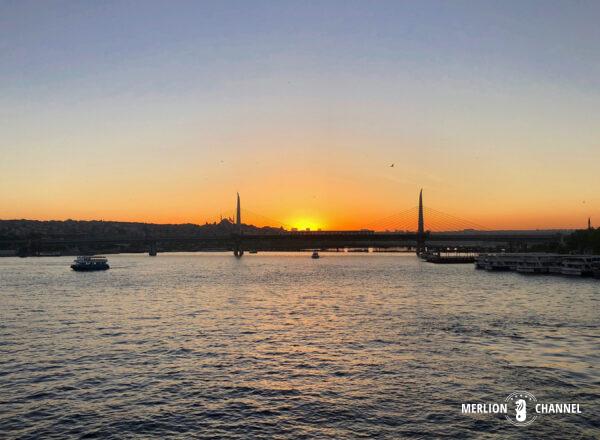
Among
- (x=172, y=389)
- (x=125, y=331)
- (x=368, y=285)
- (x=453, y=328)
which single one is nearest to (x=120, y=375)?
(x=172, y=389)

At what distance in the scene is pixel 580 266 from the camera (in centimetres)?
10681

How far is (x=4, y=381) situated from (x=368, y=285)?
68765mm

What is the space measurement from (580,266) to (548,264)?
12409 millimetres

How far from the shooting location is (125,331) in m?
44.1

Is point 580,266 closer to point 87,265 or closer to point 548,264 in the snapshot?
point 548,264

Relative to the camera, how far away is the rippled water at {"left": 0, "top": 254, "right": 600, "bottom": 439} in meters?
22.0

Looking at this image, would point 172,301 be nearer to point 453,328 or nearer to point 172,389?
point 453,328
